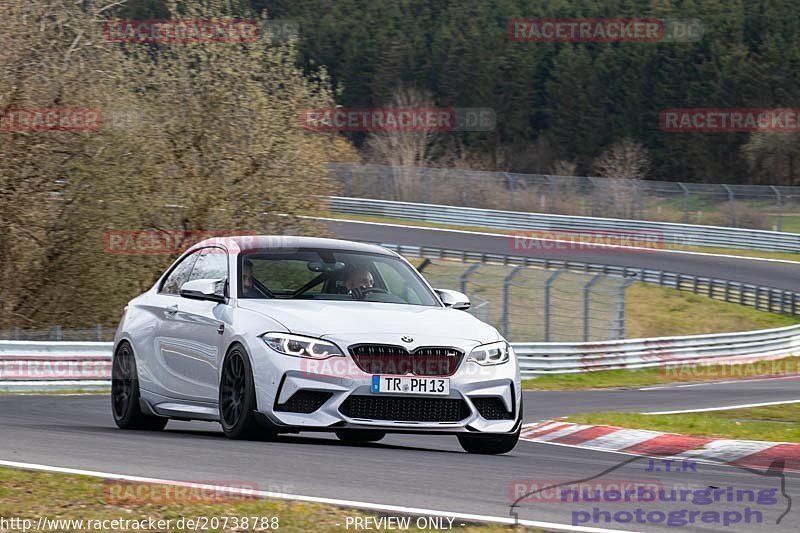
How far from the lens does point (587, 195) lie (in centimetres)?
5794

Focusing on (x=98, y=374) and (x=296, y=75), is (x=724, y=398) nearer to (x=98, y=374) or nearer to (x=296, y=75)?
(x=98, y=374)

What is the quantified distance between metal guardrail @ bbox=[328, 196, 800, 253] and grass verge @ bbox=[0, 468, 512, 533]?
143 ft

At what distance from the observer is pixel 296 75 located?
32.4 metres

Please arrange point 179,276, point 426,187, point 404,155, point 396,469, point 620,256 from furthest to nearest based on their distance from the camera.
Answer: point 404,155, point 426,187, point 620,256, point 179,276, point 396,469

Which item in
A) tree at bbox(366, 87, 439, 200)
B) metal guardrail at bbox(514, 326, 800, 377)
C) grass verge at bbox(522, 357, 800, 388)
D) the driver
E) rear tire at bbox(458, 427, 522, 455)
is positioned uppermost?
tree at bbox(366, 87, 439, 200)

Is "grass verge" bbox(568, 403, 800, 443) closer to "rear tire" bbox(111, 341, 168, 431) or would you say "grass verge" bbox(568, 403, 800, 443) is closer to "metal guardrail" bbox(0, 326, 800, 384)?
"rear tire" bbox(111, 341, 168, 431)

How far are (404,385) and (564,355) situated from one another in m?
19.2

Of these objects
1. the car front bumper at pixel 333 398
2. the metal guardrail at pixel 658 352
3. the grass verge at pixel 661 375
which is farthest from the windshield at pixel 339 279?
the metal guardrail at pixel 658 352

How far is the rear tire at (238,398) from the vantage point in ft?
30.2

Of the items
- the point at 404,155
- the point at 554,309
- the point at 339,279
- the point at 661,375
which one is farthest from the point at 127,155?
the point at 404,155

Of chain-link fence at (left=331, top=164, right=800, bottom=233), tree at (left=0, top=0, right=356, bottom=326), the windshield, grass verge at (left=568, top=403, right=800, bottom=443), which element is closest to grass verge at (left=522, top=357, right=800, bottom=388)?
tree at (left=0, top=0, right=356, bottom=326)

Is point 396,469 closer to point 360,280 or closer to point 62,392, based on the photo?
point 360,280

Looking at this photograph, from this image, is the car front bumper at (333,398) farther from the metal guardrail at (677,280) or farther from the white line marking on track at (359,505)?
the metal guardrail at (677,280)

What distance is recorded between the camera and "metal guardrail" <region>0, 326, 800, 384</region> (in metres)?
20.8
